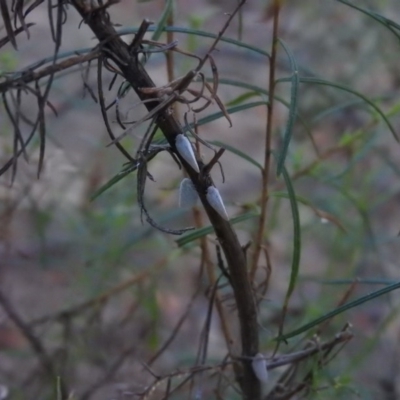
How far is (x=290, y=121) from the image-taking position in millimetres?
492

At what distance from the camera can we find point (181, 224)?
1.30 metres

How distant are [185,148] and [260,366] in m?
0.21

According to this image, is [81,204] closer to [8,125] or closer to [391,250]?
[8,125]

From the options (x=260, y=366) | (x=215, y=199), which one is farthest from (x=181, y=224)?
(x=215, y=199)

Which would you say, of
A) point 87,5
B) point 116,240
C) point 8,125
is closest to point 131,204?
point 116,240

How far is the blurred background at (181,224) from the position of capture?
0.95 m

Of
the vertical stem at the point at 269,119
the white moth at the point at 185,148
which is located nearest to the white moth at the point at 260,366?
the vertical stem at the point at 269,119

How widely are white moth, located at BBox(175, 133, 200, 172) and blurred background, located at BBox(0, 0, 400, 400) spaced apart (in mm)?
241

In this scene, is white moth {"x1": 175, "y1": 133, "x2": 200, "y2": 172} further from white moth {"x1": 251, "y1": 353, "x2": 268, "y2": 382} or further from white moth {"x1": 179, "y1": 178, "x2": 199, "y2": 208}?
white moth {"x1": 251, "y1": 353, "x2": 268, "y2": 382}

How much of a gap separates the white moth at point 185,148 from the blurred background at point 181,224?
0.24m

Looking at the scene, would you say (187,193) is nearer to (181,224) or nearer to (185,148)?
(185,148)

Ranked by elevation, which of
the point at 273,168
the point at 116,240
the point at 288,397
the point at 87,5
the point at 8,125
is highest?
the point at 8,125

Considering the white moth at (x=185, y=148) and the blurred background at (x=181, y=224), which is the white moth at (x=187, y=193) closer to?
the white moth at (x=185, y=148)

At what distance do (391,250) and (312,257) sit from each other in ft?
0.50
